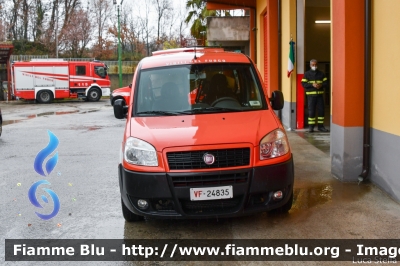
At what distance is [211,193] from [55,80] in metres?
30.8

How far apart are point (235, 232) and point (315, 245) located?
886 mm

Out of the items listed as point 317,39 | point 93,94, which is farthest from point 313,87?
point 93,94

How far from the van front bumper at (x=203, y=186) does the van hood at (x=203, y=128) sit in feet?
1.07

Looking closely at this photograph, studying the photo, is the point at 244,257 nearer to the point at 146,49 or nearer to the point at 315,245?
the point at 315,245

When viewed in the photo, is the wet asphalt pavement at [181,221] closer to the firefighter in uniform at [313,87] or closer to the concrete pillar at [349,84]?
the concrete pillar at [349,84]

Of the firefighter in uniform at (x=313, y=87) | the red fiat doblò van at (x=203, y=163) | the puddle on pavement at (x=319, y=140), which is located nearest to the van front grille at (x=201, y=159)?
the red fiat doblò van at (x=203, y=163)

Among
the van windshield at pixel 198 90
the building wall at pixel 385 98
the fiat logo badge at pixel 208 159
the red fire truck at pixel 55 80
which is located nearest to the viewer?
the fiat logo badge at pixel 208 159

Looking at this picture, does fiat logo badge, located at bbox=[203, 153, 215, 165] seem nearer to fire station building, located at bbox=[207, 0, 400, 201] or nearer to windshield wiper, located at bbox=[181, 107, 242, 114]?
windshield wiper, located at bbox=[181, 107, 242, 114]

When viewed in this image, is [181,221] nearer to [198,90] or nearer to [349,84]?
[198,90]

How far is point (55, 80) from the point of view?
33656mm

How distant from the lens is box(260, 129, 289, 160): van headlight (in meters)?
5.10

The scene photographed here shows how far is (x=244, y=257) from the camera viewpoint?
4.55 meters

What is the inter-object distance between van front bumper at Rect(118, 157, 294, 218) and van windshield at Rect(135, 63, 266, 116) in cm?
115

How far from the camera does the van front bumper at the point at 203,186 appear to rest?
489 centimetres
